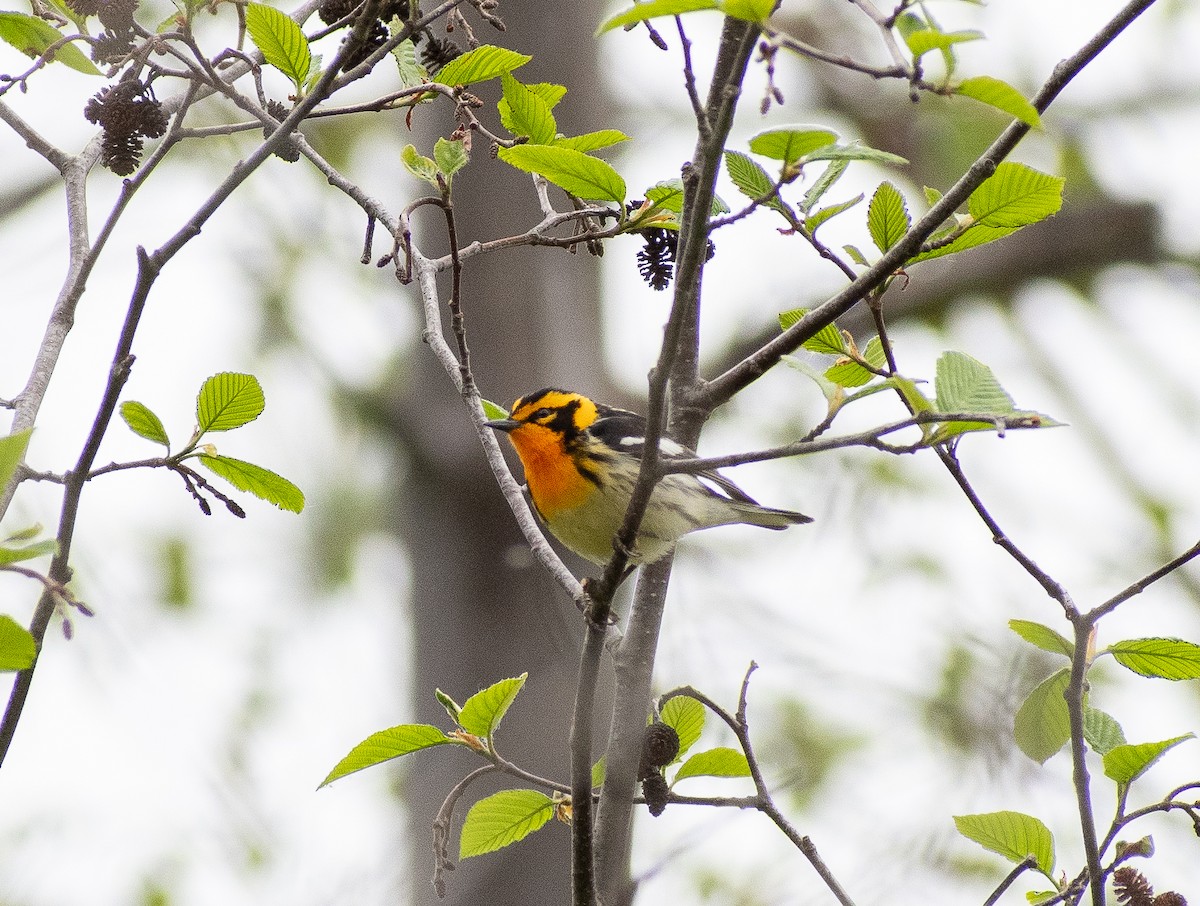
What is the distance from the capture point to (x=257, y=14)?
1938 mm

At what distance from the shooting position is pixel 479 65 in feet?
6.60

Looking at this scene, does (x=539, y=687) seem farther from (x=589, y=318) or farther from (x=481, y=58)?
(x=481, y=58)

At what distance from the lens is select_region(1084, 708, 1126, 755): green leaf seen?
2.04m

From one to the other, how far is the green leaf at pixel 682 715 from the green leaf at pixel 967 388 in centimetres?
84

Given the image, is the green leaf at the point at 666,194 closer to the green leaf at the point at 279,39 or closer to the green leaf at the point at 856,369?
the green leaf at the point at 856,369

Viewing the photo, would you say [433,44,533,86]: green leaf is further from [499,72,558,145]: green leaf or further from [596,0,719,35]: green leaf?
[596,0,719,35]: green leaf

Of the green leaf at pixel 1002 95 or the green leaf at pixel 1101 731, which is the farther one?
the green leaf at pixel 1101 731

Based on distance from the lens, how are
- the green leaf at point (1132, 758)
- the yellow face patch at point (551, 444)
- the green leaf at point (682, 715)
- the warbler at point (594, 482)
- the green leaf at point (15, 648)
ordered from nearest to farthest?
1. the green leaf at point (15, 648)
2. the green leaf at point (1132, 758)
3. the green leaf at point (682, 715)
4. the warbler at point (594, 482)
5. the yellow face patch at point (551, 444)

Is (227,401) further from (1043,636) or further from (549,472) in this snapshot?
(549,472)

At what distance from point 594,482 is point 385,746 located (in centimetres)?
201

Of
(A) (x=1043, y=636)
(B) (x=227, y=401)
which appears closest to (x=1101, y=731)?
(A) (x=1043, y=636)

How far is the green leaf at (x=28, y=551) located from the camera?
130cm

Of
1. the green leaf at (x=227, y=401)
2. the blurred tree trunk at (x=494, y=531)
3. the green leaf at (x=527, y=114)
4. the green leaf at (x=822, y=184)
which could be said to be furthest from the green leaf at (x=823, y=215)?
the blurred tree trunk at (x=494, y=531)

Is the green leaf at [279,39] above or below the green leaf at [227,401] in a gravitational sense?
above
